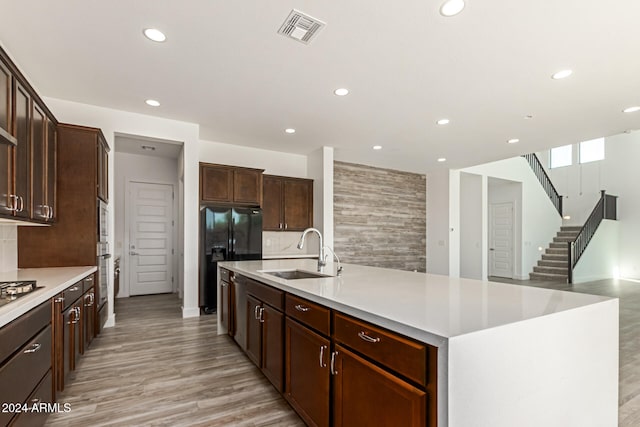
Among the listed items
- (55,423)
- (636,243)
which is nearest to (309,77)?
(55,423)

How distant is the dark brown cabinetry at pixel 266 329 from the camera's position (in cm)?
224

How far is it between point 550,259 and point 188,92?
10.2 meters

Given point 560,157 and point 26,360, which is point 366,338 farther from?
point 560,157

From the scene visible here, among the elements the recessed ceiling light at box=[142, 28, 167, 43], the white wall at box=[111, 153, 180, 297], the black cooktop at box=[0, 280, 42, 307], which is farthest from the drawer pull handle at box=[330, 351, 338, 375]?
the white wall at box=[111, 153, 180, 297]

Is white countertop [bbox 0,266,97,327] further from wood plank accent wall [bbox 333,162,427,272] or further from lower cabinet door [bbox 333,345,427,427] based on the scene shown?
wood plank accent wall [bbox 333,162,427,272]

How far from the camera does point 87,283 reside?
2.96m

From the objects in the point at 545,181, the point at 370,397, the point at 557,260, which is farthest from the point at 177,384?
the point at 545,181

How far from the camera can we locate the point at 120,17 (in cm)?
230

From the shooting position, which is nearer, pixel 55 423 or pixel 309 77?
pixel 55 423

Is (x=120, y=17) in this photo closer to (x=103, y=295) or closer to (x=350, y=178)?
(x=103, y=295)

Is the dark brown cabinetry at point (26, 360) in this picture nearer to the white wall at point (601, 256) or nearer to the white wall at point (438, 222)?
the white wall at point (438, 222)

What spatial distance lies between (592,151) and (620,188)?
1431 mm

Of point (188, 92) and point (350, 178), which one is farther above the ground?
point (188, 92)

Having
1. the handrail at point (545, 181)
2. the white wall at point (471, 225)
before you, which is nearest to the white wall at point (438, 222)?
the white wall at point (471, 225)
